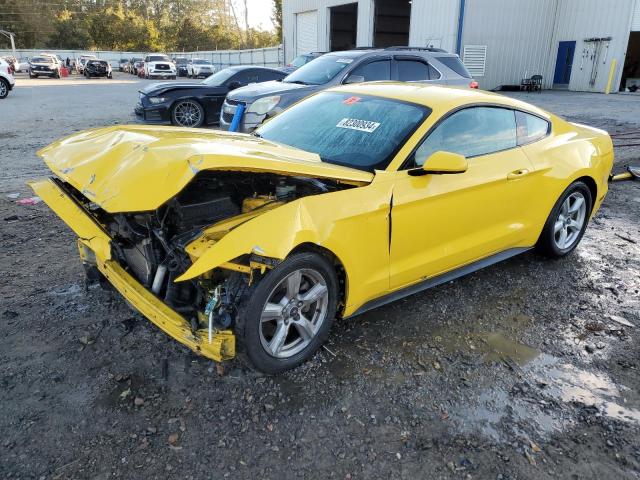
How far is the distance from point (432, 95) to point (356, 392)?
2.22m

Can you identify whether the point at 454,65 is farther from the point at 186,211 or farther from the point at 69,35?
the point at 69,35

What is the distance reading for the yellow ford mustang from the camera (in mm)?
2648

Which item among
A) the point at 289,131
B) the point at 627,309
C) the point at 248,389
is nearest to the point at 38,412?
the point at 248,389

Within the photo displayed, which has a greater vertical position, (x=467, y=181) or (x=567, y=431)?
(x=467, y=181)

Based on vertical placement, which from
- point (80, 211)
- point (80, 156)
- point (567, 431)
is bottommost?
point (567, 431)

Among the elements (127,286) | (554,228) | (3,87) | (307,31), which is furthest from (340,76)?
(307,31)

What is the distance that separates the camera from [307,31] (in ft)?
103

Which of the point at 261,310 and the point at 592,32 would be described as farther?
the point at 592,32

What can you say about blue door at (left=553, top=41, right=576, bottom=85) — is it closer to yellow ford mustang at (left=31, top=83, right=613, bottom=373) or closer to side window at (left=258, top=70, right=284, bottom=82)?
side window at (left=258, top=70, right=284, bottom=82)

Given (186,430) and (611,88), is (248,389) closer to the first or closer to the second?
(186,430)

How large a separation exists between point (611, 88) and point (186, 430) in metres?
26.7

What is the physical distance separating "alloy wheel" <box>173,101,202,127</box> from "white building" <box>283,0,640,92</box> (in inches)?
598

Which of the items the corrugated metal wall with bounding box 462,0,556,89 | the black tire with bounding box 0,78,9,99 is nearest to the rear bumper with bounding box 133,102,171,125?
the black tire with bounding box 0,78,9,99

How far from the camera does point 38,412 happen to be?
264 centimetres
